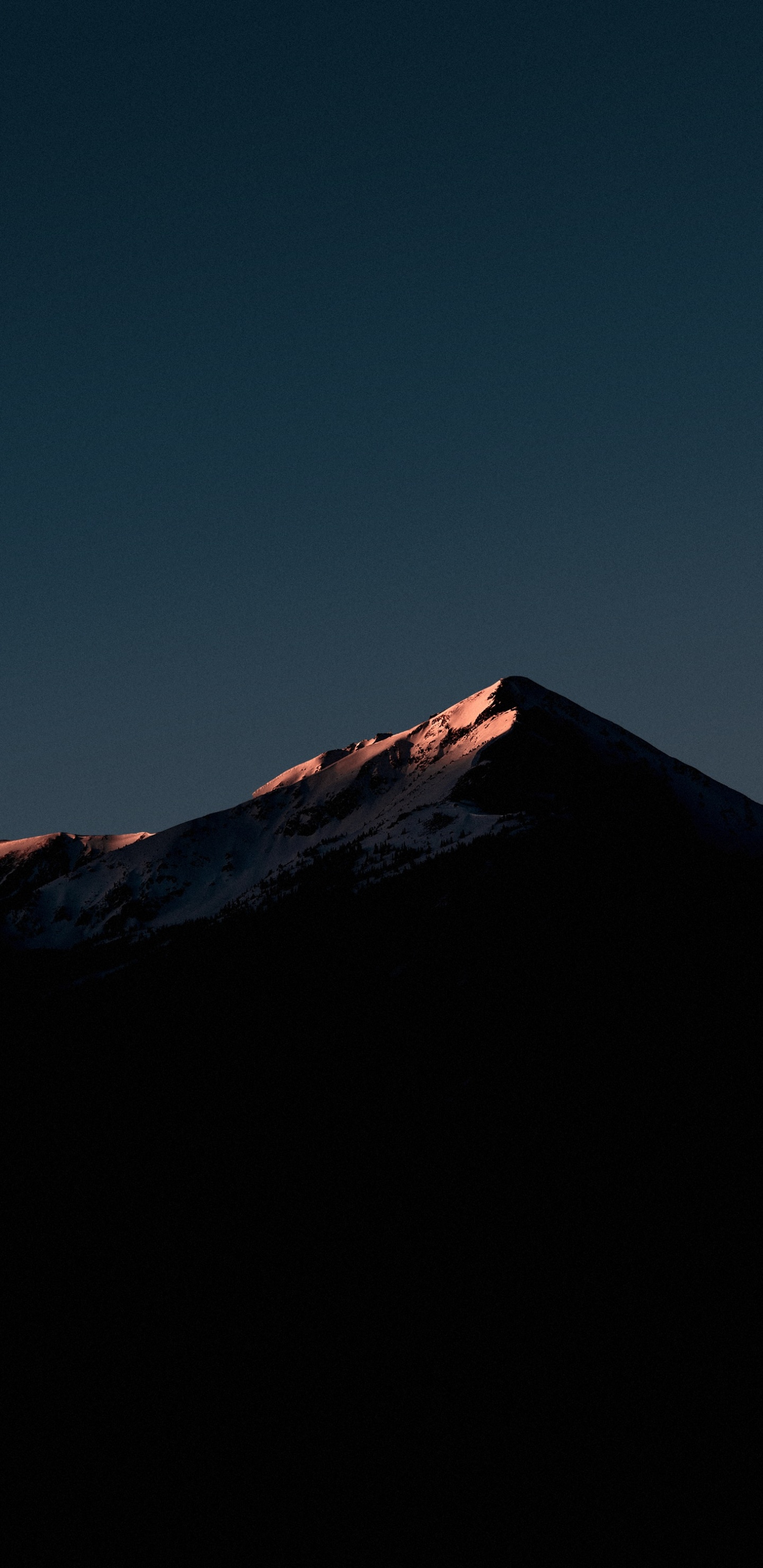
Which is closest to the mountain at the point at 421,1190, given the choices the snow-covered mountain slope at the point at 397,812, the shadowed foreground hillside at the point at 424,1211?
the shadowed foreground hillside at the point at 424,1211

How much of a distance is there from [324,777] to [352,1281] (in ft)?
356

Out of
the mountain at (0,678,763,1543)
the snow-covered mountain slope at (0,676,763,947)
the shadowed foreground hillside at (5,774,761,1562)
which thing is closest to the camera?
the shadowed foreground hillside at (5,774,761,1562)

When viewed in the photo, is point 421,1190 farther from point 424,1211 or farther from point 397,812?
point 397,812

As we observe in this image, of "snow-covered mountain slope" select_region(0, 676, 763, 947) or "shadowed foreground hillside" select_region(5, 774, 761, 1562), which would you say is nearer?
"shadowed foreground hillside" select_region(5, 774, 761, 1562)

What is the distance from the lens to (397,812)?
441 feet

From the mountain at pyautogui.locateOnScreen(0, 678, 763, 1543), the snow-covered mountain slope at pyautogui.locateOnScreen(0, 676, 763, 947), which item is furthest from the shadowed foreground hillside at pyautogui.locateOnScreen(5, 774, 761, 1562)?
the snow-covered mountain slope at pyautogui.locateOnScreen(0, 676, 763, 947)

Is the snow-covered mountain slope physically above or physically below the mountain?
above

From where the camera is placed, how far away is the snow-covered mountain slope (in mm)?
122875

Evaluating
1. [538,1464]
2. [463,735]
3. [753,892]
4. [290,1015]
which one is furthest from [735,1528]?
[463,735]

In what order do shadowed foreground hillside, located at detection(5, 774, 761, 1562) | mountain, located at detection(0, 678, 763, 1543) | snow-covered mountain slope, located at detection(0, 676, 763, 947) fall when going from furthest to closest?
1. snow-covered mountain slope, located at detection(0, 676, 763, 947)
2. mountain, located at detection(0, 678, 763, 1543)
3. shadowed foreground hillside, located at detection(5, 774, 761, 1562)

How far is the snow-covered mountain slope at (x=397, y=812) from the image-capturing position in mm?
122875

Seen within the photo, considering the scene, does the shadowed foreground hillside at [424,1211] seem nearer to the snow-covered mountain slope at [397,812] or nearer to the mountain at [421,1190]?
the mountain at [421,1190]

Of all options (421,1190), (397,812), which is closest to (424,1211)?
(421,1190)

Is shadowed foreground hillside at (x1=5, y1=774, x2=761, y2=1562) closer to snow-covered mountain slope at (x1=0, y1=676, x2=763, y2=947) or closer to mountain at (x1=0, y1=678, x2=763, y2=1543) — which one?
mountain at (x1=0, y1=678, x2=763, y2=1543)
